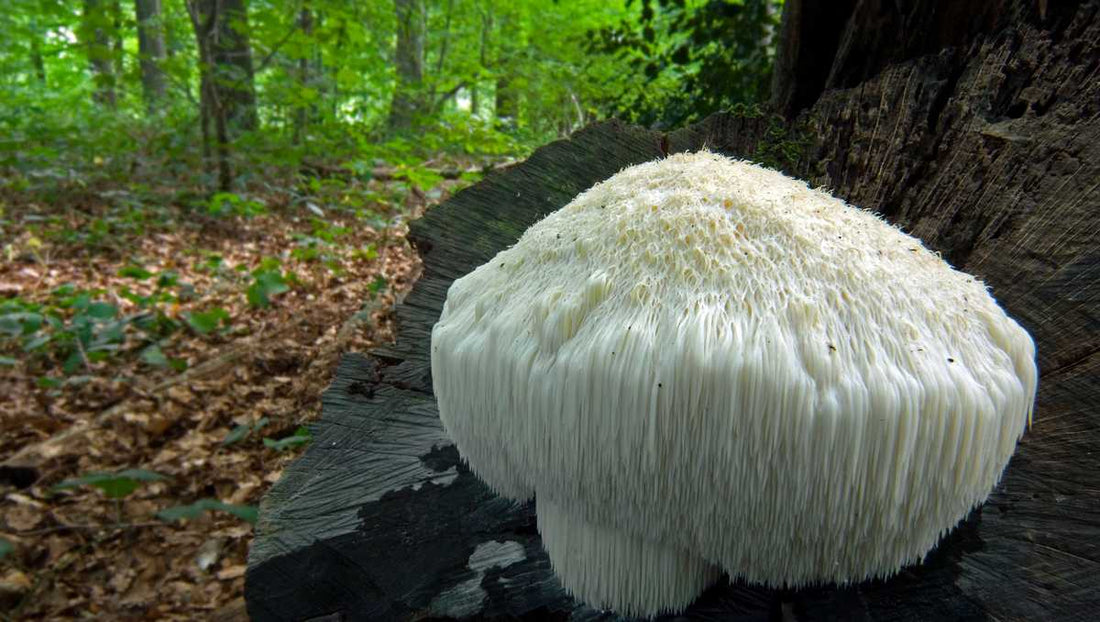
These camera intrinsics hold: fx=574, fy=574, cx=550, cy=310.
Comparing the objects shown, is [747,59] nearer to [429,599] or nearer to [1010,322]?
[1010,322]

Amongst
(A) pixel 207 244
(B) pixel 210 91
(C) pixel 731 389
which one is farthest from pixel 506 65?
(C) pixel 731 389

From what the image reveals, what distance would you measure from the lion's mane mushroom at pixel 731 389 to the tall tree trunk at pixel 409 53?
28.6ft

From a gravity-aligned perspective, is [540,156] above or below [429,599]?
above

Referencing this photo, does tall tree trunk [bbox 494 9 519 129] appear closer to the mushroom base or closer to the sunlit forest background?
the sunlit forest background

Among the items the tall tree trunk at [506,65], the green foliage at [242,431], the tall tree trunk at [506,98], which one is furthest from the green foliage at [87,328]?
the tall tree trunk at [506,65]

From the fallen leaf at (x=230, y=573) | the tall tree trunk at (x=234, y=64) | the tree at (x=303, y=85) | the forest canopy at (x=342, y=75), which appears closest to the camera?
the fallen leaf at (x=230, y=573)

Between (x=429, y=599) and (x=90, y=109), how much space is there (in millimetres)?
13430

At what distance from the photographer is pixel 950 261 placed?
6.91 feet

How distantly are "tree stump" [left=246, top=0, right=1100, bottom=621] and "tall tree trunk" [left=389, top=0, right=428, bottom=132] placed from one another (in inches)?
294

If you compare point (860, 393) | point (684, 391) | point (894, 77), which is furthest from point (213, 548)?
point (894, 77)

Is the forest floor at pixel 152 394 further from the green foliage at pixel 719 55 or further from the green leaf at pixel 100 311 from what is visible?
the green foliage at pixel 719 55

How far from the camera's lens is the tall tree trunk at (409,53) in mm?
9328

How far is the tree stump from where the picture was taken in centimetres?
154

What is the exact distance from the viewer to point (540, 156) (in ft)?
9.51
